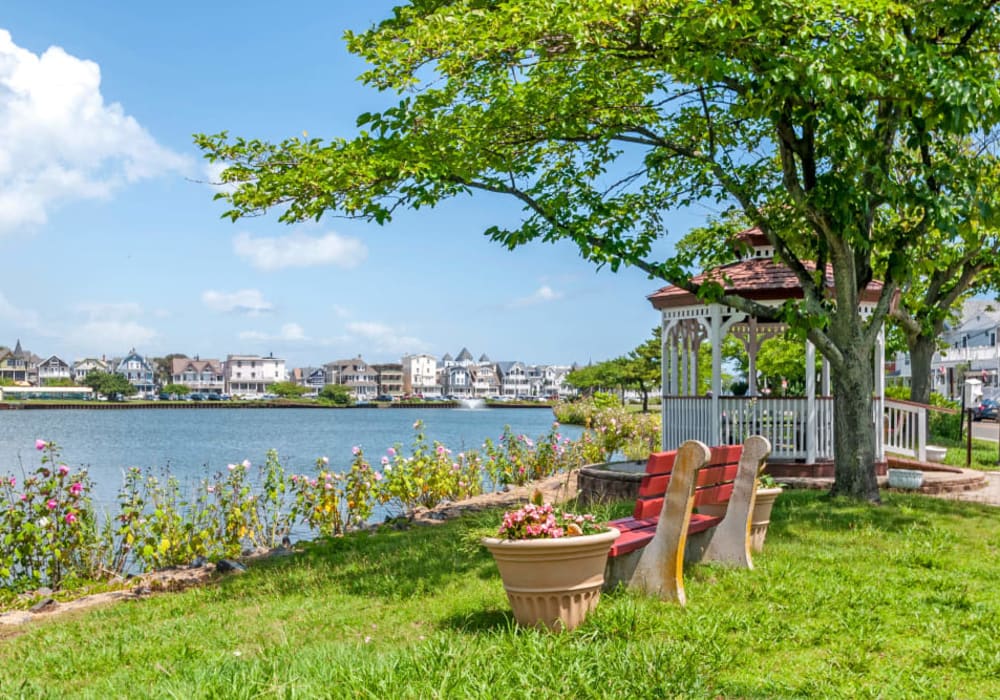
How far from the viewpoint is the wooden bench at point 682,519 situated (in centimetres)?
639

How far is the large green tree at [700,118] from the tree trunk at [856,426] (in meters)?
0.02

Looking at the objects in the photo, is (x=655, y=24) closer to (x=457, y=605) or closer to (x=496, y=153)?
(x=496, y=153)

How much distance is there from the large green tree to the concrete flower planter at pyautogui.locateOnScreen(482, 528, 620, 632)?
4948 millimetres

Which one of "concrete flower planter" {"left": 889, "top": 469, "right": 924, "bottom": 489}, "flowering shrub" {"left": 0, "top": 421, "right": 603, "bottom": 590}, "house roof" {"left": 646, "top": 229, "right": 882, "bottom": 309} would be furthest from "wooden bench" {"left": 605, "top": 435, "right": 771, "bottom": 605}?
"concrete flower planter" {"left": 889, "top": 469, "right": 924, "bottom": 489}

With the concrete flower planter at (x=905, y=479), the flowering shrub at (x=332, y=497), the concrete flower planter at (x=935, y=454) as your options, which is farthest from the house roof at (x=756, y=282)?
the flowering shrub at (x=332, y=497)

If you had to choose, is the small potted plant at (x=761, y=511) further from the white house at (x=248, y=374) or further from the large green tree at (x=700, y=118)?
the white house at (x=248, y=374)

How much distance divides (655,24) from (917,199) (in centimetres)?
344

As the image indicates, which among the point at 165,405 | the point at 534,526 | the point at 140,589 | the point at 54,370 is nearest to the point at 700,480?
the point at 534,526

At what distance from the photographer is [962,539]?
31.0 ft

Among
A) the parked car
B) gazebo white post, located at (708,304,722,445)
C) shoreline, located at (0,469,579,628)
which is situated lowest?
shoreline, located at (0,469,579,628)

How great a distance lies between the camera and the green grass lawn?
4.73m

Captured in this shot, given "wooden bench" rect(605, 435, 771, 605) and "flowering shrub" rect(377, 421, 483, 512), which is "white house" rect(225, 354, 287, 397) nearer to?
"flowering shrub" rect(377, 421, 483, 512)

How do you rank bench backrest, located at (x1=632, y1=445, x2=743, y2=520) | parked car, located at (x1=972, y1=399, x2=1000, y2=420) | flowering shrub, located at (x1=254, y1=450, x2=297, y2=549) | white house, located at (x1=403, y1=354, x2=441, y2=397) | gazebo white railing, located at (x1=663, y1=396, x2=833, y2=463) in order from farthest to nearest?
white house, located at (x1=403, y1=354, x2=441, y2=397)
parked car, located at (x1=972, y1=399, x2=1000, y2=420)
gazebo white railing, located at (x1=663, y1=396, x2=833, y2=463)
flowering shrub, located at (x1=254, y1=450, x2=297, y2=549)
bench backrest, located at (x1=632, y1=445, x2=743, y2=520)

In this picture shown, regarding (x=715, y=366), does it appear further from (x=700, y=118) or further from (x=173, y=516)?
(x=173, y=516)
